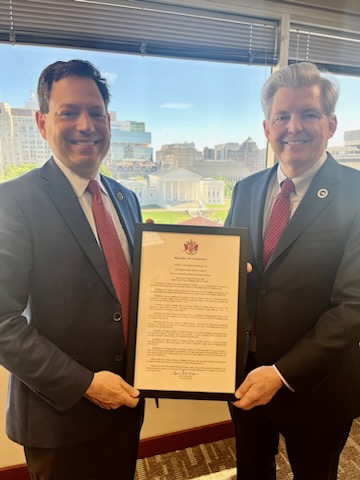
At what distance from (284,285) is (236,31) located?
3.96ft

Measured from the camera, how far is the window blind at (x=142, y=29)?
4.61 ft

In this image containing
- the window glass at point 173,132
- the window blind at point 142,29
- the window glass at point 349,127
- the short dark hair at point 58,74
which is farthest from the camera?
the window glass at point 349,127

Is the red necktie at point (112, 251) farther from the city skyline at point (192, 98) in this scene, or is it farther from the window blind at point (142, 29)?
the window blind at point (142, 29)

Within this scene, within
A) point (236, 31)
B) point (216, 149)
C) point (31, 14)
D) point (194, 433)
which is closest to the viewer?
point (31, 14)

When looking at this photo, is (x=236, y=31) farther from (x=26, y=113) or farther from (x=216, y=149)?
(x=26, y=113)

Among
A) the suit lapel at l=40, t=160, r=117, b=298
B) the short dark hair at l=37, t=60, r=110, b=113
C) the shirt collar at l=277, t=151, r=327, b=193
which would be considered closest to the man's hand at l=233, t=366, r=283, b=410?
the suit lapel at l=40, t=160, r=117, b=298

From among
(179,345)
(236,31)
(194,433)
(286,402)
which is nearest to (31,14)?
(236,31)

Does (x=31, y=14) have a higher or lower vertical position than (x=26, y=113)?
higher

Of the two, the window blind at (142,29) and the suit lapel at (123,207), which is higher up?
the window blind at (142,29)

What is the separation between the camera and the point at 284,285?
1237 mm

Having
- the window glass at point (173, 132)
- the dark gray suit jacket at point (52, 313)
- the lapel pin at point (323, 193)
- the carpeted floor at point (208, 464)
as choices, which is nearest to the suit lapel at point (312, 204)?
the lapel pin at point (323, 193)

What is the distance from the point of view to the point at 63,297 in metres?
1.12

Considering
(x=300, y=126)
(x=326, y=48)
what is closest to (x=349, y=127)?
(x=326, y=48)

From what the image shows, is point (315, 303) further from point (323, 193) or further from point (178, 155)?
point (178, 155)
